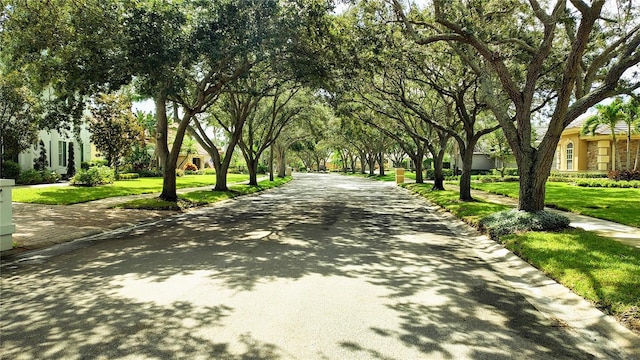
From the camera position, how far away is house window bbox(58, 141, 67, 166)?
3281 cm

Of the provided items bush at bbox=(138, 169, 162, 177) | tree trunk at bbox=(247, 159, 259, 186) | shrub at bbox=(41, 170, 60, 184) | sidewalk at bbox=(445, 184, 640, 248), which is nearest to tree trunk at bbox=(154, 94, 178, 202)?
tree trunk at bbox=(247, 159, 259, 186)

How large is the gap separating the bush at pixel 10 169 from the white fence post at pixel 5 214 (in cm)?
2124

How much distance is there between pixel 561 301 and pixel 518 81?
528 inches

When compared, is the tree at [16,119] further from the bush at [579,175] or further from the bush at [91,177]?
the bush at [579,175]

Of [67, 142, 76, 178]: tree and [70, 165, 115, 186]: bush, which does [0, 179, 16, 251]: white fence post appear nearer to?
[70, 165, 115, 186]: bush

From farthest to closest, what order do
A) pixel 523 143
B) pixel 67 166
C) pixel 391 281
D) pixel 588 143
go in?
pixel 588 143 < pixel 67 166 < pixel 523 143 < pixel 391 281

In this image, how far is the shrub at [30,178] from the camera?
2558 cm

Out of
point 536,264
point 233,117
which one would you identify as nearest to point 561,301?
point 536,264

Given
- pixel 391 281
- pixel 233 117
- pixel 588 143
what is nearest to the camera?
pixel 391 281

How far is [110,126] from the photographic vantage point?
33.8 m

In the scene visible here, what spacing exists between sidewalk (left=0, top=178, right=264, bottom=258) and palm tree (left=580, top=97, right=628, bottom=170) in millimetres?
30183

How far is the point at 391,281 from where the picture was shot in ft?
19.8

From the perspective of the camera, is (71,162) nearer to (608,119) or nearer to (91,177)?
(91,177)

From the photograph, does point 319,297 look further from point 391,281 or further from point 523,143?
point 523,143
